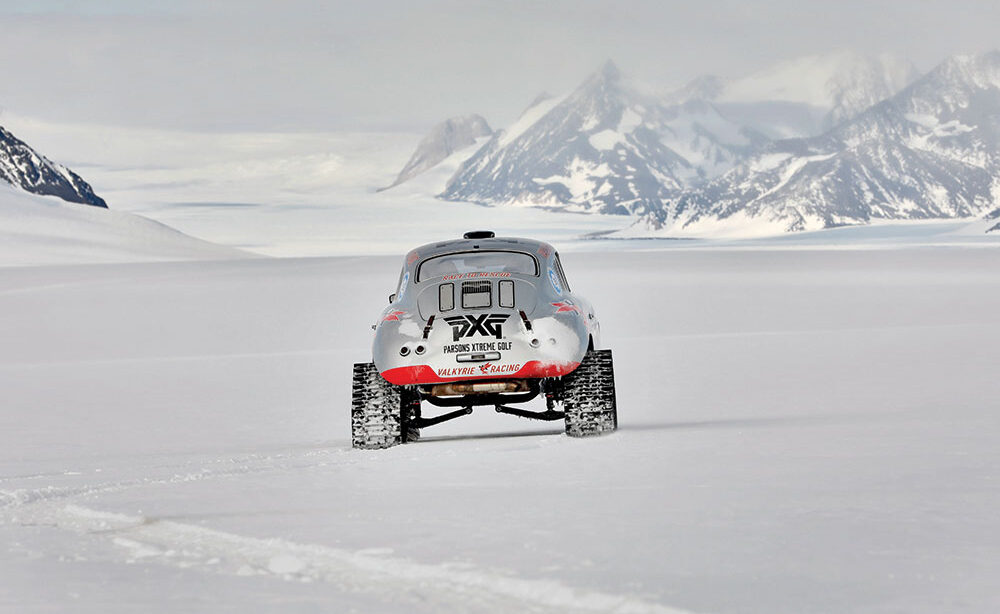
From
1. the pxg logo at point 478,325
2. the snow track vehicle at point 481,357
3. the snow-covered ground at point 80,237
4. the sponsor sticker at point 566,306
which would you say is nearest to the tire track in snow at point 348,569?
the snow track vehicle at point 481,357

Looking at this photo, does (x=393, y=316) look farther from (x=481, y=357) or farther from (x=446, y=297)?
(x=481, y=357)

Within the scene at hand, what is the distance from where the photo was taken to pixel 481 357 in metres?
11.6

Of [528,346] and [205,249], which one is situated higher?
[205,249]

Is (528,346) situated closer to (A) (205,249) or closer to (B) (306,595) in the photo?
(B) (306,595)

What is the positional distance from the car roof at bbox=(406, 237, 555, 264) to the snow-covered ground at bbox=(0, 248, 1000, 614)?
1.68m

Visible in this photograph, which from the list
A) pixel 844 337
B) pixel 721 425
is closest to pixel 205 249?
pixel 844 337

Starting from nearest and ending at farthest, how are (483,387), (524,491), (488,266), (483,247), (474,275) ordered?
1. (524,491)
2. (483,387)
3. (474,275)
4. (483,247)
5. (488,266)

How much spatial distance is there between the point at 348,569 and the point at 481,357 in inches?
193

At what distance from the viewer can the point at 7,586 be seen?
6.53 m

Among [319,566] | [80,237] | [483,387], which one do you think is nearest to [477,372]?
[483,387]

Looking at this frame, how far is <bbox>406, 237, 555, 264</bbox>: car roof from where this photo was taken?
12.9 meters

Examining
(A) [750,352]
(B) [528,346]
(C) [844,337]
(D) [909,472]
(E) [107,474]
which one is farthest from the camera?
(C) [844,337]

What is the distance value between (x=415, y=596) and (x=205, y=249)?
487ft

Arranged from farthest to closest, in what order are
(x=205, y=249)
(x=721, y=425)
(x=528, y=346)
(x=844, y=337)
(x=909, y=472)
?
1. (x=205, y=249)
2. (x=844, y=337)
3. (x=721, y=425)
4. (x=528, y=346)
5. (x=909, y=472)
